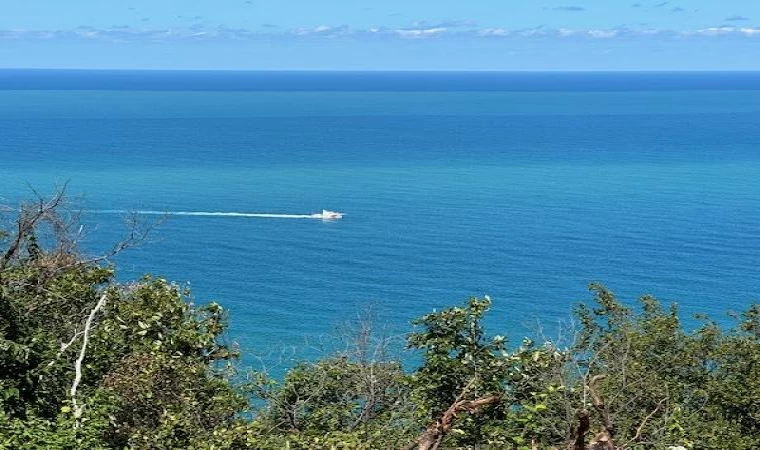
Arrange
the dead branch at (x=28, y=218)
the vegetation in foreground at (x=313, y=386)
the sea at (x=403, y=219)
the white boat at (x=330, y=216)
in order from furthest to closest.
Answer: the white boat at (x=330, y=216), the sea at (x=403, y=219), the dead branch at (x=28, y=218), the vegetation in foreground at (x=313, y=386)

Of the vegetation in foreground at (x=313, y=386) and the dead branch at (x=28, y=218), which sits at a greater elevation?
the dead branch at (x=28, y=218)

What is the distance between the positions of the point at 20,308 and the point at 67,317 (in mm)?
4081

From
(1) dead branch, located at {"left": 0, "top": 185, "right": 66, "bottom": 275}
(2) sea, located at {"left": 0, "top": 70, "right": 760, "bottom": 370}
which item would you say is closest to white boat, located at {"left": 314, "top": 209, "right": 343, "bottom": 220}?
(2) sea, located at {"left": 0, "top": 70, "right": 760, "bottom": 370}

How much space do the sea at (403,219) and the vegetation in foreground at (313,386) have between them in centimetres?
265

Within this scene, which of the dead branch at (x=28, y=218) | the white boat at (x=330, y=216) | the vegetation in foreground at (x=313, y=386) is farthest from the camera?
the white boat at (x=330, y=216)

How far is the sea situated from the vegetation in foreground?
2.65 metres

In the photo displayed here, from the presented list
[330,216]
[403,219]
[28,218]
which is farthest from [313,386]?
[403,219]

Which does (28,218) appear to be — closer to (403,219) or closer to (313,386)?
(313,386)

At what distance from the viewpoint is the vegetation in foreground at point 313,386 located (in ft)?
42.4

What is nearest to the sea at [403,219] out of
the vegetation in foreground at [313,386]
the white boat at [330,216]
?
the white boat at [330,216]

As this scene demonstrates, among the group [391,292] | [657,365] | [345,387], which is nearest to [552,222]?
[391,292]

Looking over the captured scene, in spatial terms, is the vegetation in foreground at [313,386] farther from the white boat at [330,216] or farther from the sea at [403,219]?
the white boat at [330,216]

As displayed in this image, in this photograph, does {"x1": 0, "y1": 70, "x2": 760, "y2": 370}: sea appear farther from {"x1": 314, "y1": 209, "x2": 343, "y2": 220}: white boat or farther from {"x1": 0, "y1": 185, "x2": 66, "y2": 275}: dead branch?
{"x1": 0, "y1": 185, "x2": 66, "y2": 275}: dead branch

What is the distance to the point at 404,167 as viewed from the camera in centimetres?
11025
